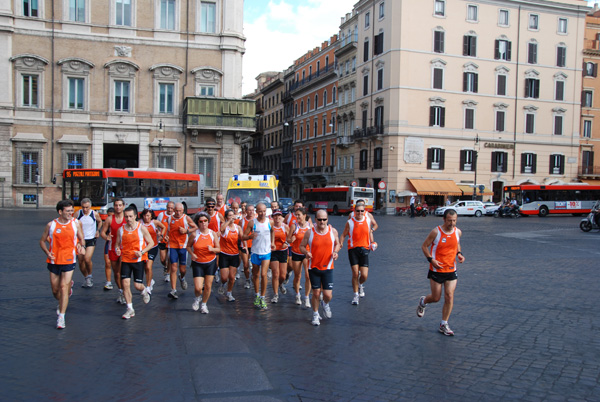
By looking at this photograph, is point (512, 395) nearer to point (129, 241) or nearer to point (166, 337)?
point (166, 337)

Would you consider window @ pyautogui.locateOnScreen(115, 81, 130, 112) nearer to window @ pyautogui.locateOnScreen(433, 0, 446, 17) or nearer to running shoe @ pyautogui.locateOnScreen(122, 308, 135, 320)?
window @ pyautogui.locateOnScreen(433, 0, 446, 17)

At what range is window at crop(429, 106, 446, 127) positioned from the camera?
47.1 meters

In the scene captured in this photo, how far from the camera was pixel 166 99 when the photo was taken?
3841 cm

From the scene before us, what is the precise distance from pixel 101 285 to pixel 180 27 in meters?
31.4

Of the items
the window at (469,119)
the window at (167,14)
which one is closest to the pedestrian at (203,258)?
the window at (167,14)

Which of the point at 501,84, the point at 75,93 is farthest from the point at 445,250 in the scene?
the point at 501,84

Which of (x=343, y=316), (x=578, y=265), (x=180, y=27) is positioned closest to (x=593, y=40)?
(x=180, y=27)

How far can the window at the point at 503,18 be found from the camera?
159ft

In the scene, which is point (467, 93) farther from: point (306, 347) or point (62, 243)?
point (62, 243)

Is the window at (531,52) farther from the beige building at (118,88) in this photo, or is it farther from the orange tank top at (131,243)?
the orange tank top at (131,243)

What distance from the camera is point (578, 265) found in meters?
14.0

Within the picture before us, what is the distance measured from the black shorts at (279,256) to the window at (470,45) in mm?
43949

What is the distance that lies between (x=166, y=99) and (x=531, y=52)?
1339 inches

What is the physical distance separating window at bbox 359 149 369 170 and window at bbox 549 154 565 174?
17615 millimetres
